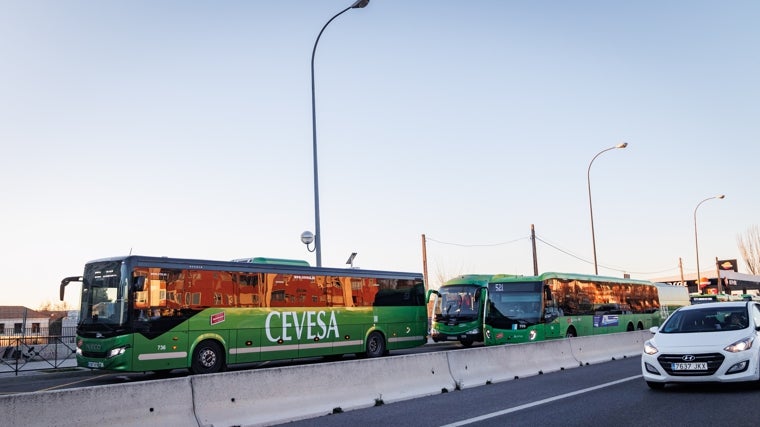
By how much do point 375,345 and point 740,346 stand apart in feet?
44.3

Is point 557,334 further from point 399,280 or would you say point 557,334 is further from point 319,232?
point 319,232

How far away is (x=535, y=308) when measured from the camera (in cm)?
2466

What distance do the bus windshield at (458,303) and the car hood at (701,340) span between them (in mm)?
16190

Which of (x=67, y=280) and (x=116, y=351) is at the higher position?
(x=67, y=280)

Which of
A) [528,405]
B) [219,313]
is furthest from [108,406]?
[219,313]

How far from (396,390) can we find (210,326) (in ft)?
24.6

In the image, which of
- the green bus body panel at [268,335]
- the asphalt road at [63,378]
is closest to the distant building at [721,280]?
the green bus body panel at [268,335]

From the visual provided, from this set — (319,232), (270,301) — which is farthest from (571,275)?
(270,301)

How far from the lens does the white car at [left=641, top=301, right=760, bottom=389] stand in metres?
10.7

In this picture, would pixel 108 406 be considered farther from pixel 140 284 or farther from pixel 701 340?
pixel 140 284

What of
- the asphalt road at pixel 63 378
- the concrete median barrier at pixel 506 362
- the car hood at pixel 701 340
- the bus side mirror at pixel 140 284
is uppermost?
the bus side mirror at pixel 140 284

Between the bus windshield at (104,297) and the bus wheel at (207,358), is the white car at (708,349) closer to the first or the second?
the bus wheel at (207,358)

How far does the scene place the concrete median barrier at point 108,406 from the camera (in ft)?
22.6

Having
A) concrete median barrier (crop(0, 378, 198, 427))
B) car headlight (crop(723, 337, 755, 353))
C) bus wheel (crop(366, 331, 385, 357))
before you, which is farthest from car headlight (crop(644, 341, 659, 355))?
bus wheel (crop(366, 331, 385, 357))
